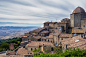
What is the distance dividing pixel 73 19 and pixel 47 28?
51.2ft

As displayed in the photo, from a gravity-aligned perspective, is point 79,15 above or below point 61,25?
above

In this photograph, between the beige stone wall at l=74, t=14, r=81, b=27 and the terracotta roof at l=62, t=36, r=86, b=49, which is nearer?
the terracotta roof at l=62, t=36, r=86, b=49

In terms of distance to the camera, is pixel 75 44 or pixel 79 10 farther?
pixel 79 10

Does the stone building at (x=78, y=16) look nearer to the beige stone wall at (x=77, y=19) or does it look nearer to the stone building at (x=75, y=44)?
the beige stone wall at (x=77, y=19)

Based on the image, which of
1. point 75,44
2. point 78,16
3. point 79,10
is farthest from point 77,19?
point 75,44

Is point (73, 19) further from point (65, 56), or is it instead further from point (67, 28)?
point (65, 56)

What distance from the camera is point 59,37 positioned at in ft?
90.3

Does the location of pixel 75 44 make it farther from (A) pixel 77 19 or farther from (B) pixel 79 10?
(B) pixel 79 10

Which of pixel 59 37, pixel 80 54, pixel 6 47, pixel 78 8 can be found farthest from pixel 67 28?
pixel 80 54

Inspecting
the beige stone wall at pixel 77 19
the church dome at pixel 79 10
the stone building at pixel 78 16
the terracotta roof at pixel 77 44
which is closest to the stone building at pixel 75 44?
the terracotta roof at pixel 77 44

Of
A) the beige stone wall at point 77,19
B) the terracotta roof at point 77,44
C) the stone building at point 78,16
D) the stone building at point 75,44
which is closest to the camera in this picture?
the stone building at point 75,44

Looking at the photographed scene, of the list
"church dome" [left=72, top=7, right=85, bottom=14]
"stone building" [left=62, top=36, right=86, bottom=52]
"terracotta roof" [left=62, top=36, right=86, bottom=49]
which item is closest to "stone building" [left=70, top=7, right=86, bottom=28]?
"church dome" [left=72, top=7, right=85, bottom=14]

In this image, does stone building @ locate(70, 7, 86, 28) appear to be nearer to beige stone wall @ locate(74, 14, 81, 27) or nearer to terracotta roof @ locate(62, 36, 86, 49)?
beige stone wall @ locate(74, 14, 81, 27)

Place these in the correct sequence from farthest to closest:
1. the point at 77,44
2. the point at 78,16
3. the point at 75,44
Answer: the point at 78,16 < the point at 75,44 < the point at 77,44
